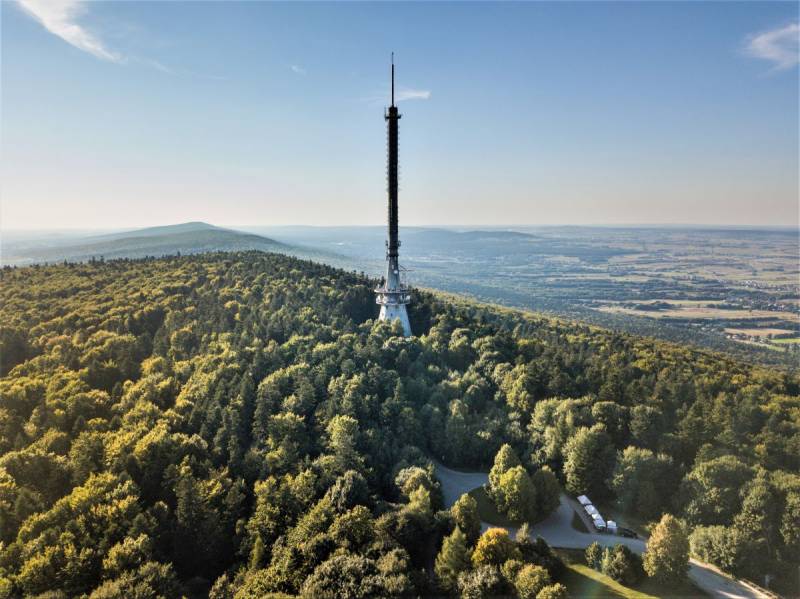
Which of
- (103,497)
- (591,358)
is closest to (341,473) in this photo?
(103,497)

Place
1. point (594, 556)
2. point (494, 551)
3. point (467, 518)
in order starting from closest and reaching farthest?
point (494, 551) → point (594, 556) → point (467, 518)

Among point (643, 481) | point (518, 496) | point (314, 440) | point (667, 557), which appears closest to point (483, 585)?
point (518, 496)

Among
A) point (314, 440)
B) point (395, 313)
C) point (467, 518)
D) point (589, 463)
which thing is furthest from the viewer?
point (395, 313)

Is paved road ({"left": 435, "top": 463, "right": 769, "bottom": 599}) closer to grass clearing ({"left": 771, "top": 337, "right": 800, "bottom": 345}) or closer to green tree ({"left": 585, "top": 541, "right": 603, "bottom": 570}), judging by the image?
green tree ({"left": 585, "top": 541, "right": 603, "bottom": 570})

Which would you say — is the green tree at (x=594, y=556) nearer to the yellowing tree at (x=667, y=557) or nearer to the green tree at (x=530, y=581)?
the yellowing tree at (x=667, y=557)

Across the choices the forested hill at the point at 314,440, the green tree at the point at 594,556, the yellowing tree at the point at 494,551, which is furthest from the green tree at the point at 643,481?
the yellowing tree at the point at 494,551

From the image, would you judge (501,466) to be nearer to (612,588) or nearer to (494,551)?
(494,551)
